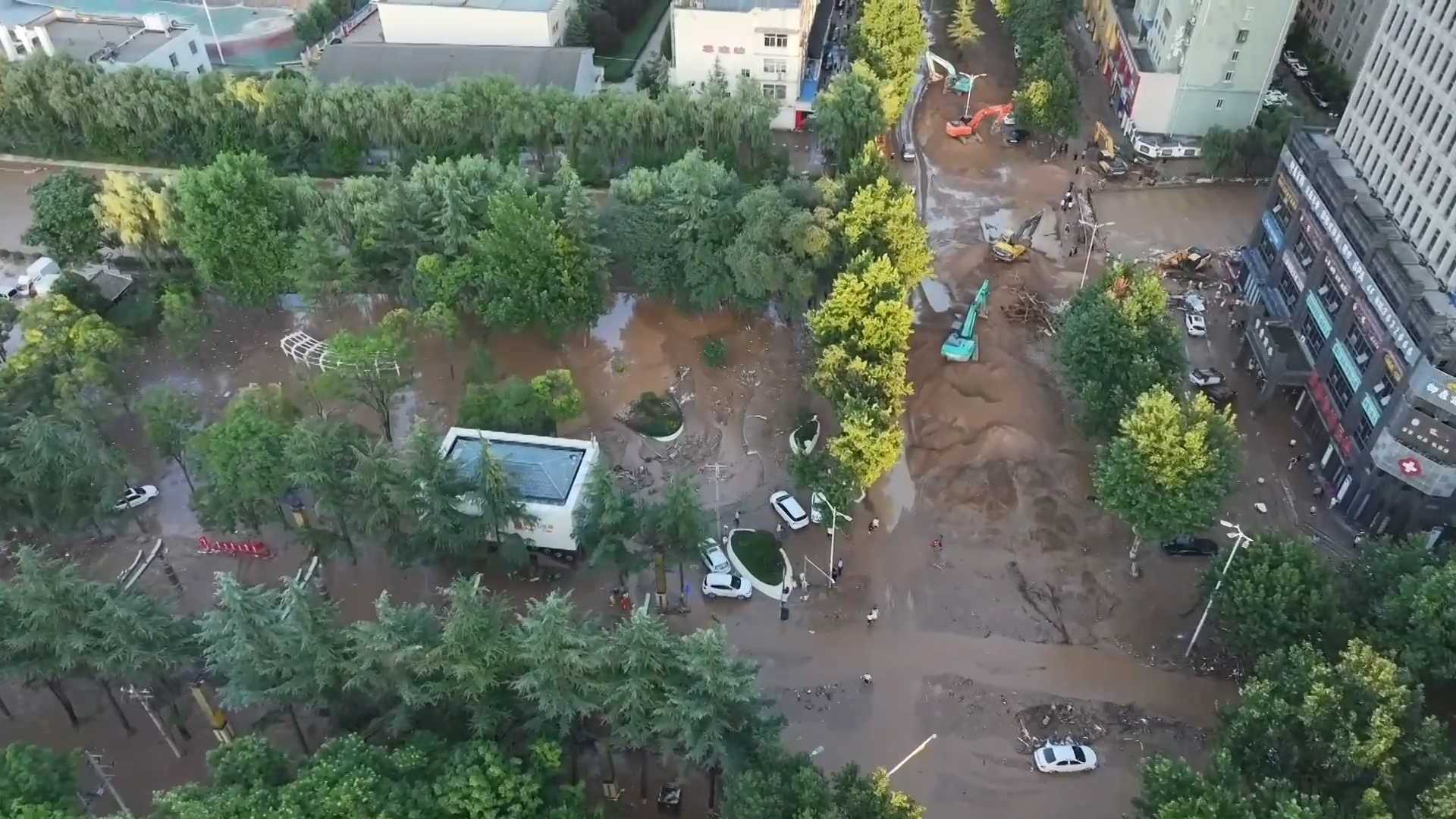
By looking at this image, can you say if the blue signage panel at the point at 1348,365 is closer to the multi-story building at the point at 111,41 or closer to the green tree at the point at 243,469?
the green tree at the point at 243,469

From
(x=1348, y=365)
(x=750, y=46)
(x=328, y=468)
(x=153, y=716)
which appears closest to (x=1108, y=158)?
(x=750, y=46)

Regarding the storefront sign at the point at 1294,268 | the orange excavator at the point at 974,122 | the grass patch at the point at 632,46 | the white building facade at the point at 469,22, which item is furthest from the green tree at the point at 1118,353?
the white building facade at the point at 469,22

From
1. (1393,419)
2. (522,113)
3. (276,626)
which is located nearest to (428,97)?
(522,113)

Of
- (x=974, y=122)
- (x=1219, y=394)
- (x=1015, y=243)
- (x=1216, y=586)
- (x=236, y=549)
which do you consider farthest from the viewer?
(x=974, y=122)

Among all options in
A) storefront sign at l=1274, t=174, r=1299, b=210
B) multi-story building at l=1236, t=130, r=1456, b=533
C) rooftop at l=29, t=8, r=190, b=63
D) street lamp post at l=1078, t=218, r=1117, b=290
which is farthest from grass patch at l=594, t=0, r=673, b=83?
multi-story building at l=1236, t=130, r=1456, b=533

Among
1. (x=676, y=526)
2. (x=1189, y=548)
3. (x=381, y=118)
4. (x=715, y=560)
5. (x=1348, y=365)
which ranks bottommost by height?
(x=715, y=560)

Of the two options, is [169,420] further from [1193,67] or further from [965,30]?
[965,30]
